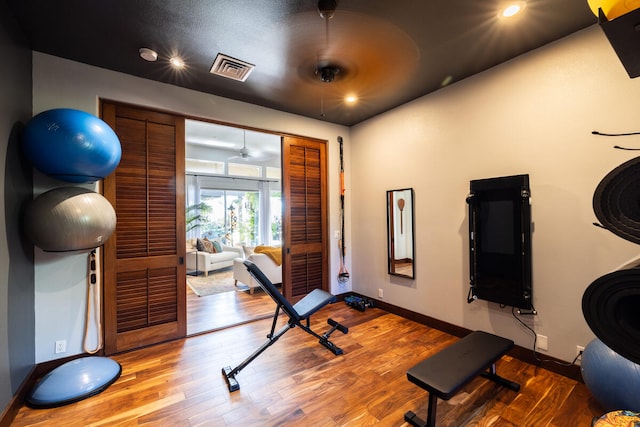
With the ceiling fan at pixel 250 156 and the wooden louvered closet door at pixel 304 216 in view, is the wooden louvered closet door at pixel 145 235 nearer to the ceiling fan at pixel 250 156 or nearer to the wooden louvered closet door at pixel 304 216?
the wooden louvered closet door at pixel 304 216

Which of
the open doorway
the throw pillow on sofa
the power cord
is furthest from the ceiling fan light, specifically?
the throw pillow on sofa

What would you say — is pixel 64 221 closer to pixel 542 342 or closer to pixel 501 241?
pixel 501 241

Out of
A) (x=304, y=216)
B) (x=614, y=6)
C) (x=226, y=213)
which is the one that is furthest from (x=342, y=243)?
(x=226, y=213)

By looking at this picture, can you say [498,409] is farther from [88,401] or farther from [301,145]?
[301,145]

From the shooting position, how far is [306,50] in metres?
2.37

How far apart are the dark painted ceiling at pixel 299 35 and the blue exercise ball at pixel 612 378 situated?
2342 millimetres

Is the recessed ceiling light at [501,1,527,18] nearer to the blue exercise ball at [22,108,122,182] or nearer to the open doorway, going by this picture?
the blue exercise ball at [22,108,122,182]

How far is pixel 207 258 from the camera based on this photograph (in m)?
6.45

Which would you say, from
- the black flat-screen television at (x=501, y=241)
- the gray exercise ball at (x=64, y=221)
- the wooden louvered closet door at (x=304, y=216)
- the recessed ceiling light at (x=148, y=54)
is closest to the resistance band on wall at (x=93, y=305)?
the gray exercise ball at (x=64, y=221)

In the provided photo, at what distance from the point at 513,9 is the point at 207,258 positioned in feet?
21.7

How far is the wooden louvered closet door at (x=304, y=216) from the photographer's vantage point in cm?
387

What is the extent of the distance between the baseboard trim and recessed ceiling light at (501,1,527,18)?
2.79m

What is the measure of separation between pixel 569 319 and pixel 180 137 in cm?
414

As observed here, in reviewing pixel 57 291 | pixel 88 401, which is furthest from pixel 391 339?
pixel 57 291
